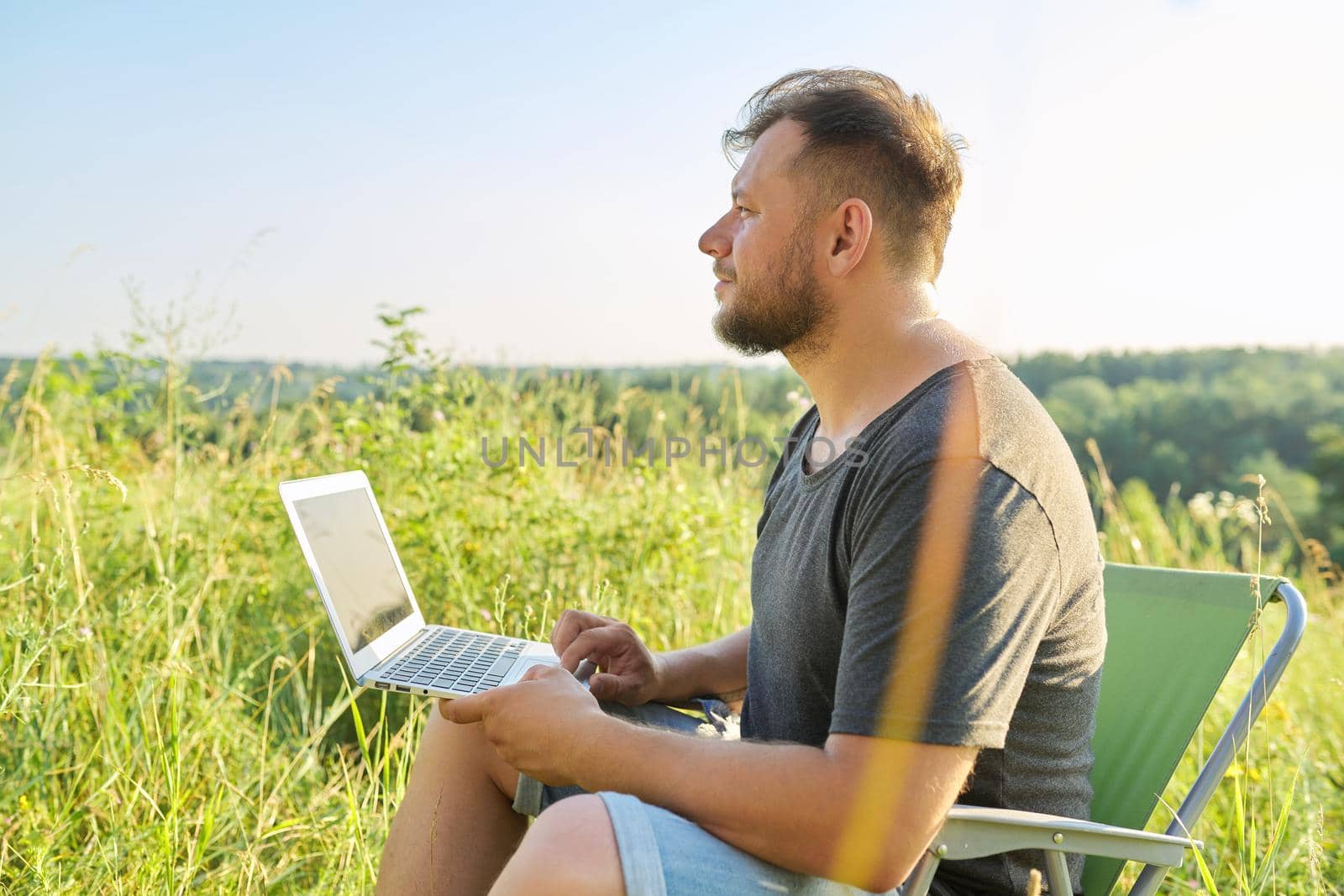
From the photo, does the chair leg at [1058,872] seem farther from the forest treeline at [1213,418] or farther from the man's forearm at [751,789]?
the forest treeline at [1213,418]

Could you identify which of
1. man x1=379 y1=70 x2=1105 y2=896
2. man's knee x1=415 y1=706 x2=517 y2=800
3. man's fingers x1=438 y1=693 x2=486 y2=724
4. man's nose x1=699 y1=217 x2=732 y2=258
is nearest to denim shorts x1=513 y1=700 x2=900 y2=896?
man x1=379 y1=70 x2=1105 y2=896

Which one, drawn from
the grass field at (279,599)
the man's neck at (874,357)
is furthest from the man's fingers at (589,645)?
the man's neck at (874,357)

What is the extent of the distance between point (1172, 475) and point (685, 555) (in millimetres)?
24068

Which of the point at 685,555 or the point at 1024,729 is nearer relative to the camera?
the point at 1024,729

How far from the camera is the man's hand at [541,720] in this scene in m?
1.18

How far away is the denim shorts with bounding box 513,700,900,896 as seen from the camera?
0.99 meters

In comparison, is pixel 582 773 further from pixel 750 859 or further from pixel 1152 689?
pixel 1152 689

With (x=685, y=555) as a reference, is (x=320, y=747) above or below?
below

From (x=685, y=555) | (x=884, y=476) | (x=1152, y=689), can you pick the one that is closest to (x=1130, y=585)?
(x=1152, y=689)

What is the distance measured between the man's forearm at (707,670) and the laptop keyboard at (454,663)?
30cm

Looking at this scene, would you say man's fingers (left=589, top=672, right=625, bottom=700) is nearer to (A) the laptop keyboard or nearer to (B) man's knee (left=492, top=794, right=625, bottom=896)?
(A) the laptop keyboard

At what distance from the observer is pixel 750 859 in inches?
41.6

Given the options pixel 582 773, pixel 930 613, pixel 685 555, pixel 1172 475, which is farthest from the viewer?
pixel 1172 475

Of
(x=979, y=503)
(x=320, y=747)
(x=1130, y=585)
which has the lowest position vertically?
(x=320, y=747)
